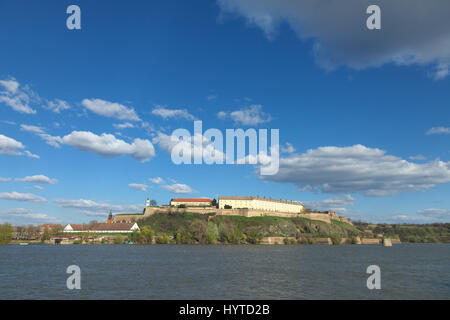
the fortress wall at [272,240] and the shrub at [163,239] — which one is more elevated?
the shrub at [163,239]

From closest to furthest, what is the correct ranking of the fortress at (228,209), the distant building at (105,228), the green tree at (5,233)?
the green tree at (5,233) → the distant building at (105,228) → the fortress at (228,209)

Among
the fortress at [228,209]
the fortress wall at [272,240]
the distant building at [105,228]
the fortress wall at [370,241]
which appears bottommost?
the fortress wall at [370,241]

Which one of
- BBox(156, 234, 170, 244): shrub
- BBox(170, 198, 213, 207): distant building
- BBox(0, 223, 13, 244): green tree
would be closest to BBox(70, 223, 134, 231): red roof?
BBox(156, 234, 170, 244): shrub

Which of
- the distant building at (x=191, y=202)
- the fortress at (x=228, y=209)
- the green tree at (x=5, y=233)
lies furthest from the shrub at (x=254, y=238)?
the green tree at (x=5, y=233)

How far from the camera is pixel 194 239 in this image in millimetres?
127375

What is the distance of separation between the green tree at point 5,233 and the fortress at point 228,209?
5405 cm

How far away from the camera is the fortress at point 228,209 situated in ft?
552

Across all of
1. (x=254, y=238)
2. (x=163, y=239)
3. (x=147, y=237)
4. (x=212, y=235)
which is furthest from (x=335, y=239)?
(x=147, y=237)

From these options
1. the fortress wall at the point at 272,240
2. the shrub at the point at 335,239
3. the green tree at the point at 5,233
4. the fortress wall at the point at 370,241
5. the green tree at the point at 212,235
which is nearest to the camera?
the green tree at the point at 5,233

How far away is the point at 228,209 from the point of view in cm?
17075

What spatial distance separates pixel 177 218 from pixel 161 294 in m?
132

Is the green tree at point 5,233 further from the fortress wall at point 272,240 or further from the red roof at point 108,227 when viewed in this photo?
the fortress wall at point 272,240

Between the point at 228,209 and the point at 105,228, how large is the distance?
5822cm
